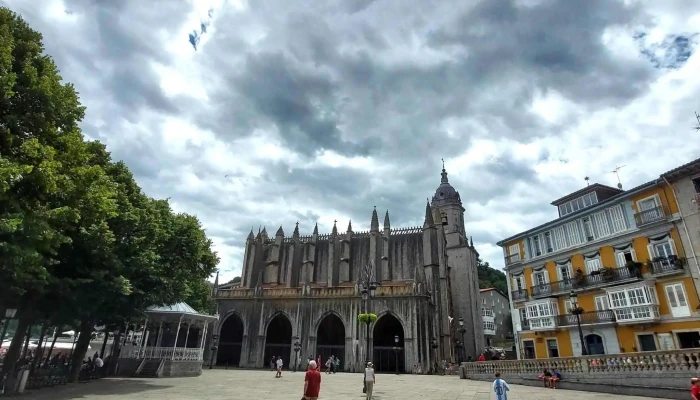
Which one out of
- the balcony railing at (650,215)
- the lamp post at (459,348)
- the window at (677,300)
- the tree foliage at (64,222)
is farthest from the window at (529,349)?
the tree foliage at (64,222)

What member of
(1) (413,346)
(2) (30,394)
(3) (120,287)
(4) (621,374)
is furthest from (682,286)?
(2) (30,394)

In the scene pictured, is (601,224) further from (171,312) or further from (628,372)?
(171,312)

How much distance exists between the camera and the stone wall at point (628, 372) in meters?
13.4

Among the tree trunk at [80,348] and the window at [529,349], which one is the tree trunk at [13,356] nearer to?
the tree trunk at [80,348]

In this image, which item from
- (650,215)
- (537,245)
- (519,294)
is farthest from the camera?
(537,245)

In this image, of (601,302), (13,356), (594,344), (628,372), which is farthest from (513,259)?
(13,356)

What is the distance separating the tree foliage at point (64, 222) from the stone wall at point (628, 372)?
Result: 63.5ft

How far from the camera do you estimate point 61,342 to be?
36.9 metres

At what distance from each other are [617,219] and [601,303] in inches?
227

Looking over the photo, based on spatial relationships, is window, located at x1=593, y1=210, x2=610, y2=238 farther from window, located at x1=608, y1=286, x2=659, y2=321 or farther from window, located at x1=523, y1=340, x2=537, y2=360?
window, located at x1=523, y1=340, x2=537, y2=360

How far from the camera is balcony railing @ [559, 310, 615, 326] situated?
2378 cm

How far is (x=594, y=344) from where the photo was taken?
974 inches

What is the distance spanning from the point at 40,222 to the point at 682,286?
29.4 metres

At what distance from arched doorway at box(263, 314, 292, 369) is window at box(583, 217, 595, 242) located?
26988mm
